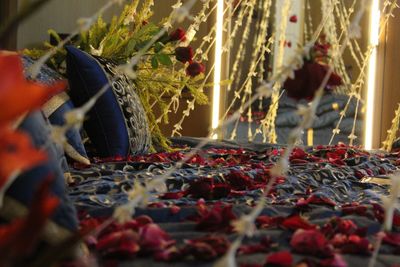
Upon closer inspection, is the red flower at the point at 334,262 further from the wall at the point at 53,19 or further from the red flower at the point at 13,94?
the wall at the point at 53,19

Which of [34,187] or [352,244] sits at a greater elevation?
[34,187]

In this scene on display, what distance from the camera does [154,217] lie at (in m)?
0.95

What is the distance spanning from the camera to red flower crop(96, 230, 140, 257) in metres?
0.71

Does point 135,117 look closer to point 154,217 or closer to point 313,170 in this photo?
point 313,170

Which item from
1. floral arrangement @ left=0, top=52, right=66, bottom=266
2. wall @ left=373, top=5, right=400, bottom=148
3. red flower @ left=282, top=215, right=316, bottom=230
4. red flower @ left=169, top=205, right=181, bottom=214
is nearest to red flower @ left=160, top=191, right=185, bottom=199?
red flower @ left=169, top=205, right=181, bottom=214

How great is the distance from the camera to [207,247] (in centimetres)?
74

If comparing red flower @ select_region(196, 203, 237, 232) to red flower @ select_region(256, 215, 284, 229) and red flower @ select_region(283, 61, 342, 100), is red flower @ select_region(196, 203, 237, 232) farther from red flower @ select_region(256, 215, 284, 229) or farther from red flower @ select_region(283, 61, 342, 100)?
red flower @ select_region(283, 61, 342, 100)

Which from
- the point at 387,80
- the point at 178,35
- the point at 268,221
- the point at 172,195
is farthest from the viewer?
the point at 387,80

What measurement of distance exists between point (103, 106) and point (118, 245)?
1.03m

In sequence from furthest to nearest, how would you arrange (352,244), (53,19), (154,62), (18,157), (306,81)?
(53,19) → (154,62) → (352,244) → (306,81) → (18,157)

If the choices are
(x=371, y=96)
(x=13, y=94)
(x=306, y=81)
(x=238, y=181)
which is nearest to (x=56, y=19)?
(x=238, y=181)

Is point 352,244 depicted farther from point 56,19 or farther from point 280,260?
point 56,19

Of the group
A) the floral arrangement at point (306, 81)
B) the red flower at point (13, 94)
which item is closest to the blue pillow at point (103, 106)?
the floral arrangement at point (306, 81)

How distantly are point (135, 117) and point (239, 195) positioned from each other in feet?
2.27
